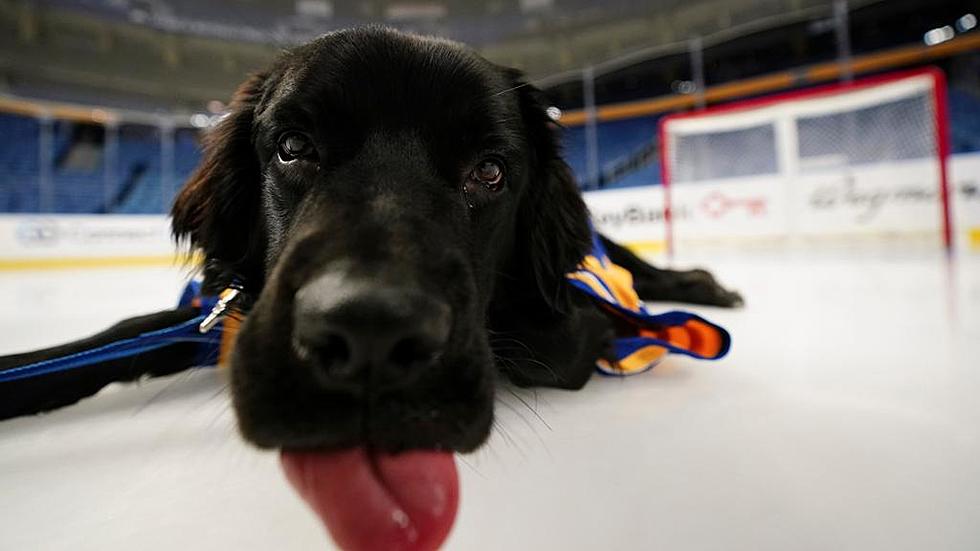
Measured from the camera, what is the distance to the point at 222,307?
142cm

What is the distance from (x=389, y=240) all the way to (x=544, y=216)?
100 cm

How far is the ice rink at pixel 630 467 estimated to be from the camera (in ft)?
2.86

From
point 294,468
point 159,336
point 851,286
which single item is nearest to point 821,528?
point 294,468

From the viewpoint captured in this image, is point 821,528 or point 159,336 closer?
point 821,528

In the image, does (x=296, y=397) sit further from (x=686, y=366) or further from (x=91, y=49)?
(x=91, y=49)

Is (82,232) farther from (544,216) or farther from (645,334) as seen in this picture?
(645,334)

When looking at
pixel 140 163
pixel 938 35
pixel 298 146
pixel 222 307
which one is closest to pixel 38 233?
pixel 140 163

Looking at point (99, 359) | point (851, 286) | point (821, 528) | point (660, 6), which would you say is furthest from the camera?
point (660, 6)

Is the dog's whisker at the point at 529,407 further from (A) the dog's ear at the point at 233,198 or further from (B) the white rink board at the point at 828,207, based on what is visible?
(B) the white rink board at the point at 828,207

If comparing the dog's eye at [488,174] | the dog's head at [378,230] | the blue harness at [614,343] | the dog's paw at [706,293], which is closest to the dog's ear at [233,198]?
the dog's head at [378,230]

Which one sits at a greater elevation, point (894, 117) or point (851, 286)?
point (894, 117)

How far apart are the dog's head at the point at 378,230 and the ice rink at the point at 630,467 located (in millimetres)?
269

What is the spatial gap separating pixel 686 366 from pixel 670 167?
918cm

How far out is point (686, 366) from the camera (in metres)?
1.93
